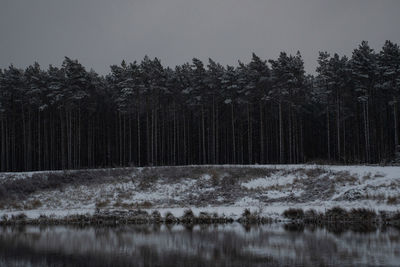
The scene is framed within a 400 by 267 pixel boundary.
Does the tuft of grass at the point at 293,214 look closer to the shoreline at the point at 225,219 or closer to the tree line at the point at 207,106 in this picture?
the shoreline at the point at 225,219

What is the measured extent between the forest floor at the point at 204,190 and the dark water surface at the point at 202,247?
528cm

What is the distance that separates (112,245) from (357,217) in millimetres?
14611

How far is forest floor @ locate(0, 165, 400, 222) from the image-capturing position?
29.2m

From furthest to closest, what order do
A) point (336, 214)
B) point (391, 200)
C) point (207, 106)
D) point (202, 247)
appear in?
point (207, 106), point (391, 200), point (336, 214), point (202, 247)

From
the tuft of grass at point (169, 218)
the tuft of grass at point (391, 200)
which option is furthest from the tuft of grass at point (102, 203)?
the tuft of grass at point (391, 200)

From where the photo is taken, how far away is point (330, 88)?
190ft

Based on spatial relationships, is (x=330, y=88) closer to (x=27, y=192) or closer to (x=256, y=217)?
(x=256, y=217)

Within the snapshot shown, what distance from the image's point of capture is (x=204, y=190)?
36469 millimetres

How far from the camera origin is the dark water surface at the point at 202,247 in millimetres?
15602

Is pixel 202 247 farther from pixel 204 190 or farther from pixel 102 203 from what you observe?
pixel 204 190

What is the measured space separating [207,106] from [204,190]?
89.3 feet

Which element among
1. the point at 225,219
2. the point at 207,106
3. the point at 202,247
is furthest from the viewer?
the point at 207,106

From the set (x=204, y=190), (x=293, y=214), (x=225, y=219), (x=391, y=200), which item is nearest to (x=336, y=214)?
(x=293, y=214)

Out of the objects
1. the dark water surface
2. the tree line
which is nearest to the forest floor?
the dark water surface
